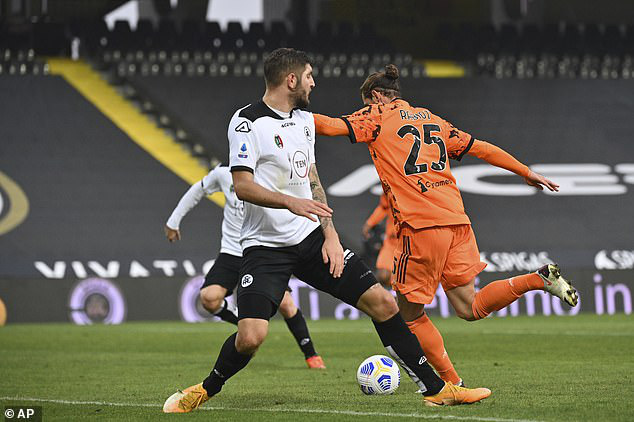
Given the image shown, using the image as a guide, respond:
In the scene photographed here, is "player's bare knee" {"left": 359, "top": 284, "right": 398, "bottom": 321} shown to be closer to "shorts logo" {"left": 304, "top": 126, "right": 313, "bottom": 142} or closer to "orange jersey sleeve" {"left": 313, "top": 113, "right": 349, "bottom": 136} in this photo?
Result: "shorts logo" {"left": 304, "top": 126, "right": 313, "bottom": 142}

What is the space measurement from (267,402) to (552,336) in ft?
22.6

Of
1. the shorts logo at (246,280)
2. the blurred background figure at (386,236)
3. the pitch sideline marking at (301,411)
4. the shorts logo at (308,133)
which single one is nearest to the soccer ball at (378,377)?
the pitch sideline marking at (301,411)

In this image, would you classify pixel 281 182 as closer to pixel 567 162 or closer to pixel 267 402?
pixel 267 402

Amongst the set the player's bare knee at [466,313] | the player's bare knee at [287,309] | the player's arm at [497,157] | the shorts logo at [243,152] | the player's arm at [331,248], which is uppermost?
the shorts logo at [243,152]

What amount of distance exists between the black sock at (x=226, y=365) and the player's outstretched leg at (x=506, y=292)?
1715 mm

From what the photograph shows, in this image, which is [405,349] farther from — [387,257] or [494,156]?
[387,257]

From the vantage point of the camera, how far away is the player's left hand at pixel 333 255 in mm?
6305

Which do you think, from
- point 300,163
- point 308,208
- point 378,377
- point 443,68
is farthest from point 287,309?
point 443,68

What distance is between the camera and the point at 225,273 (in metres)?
10.1

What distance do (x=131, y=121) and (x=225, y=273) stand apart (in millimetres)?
14008

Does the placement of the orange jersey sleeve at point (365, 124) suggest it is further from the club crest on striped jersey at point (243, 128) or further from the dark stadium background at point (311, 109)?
the dark stadium background at point (311, 109)

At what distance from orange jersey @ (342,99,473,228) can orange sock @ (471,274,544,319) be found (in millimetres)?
500

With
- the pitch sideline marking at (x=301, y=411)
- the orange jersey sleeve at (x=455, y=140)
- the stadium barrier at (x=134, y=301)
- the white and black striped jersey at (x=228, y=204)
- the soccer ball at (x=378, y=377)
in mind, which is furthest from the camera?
the stadium barrier at (x=134, y=301)

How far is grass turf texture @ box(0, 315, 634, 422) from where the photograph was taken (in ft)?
21.2
